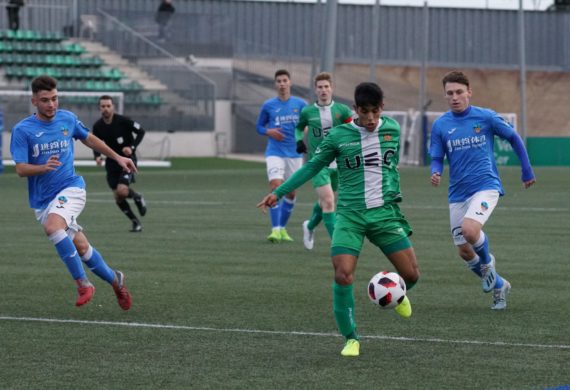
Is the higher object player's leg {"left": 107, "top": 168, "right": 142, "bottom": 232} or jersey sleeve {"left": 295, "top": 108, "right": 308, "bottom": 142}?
jersey sleeve {"left": 295, "top": 108, "right": 308, "bottom": 142}

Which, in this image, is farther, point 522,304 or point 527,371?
point 522,304

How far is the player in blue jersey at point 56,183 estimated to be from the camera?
10.3 meters

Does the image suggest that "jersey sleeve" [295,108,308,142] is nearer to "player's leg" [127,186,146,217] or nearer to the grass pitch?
the grass pitch

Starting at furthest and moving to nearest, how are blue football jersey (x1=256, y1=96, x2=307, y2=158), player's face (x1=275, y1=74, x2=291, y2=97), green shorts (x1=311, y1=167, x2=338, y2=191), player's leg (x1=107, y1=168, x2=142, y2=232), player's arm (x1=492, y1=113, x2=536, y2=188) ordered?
1. player's leg (x1=107, y1=168, x2=142, y2=232)
2. blue football jersey (x1=256, y1=96, x2=307, y2=158)
3. player's face (x1=275, y1=74, x2=291, y2=97)
4. green shorts (x1=311, y1=167, x2=338, y2=191)
5. player's arm (x1=492, y1=113, x2=536, y2=188)

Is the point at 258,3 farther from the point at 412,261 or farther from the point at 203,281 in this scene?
the point at 412,261

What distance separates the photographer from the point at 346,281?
27.6ft

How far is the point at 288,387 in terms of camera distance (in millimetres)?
7375

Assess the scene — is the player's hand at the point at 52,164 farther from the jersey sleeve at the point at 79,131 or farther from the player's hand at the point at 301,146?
the player's hand at the point at 301,146

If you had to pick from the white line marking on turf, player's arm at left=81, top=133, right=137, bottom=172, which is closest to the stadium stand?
player's arm at left=81, top=133, right=137, bottom=172

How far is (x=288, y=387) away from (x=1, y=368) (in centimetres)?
186

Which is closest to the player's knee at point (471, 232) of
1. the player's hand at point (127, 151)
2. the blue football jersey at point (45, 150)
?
the blue football jersey at point (45, 150)

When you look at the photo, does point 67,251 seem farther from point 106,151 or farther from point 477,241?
point 477,241

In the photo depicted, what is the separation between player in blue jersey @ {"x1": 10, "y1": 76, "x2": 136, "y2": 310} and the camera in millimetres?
10320

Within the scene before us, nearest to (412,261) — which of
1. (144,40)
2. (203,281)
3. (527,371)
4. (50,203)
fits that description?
(527,371)
